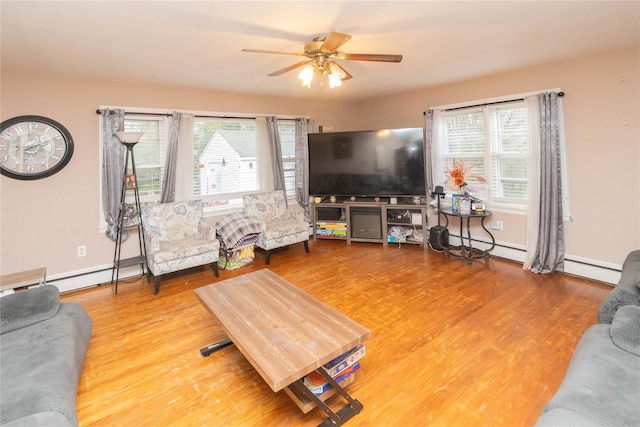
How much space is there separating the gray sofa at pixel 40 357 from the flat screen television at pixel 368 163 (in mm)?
3669

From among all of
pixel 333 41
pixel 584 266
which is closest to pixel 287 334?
pixel 333 41

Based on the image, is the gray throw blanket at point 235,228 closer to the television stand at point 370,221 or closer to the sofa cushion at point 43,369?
the television stand at point 370,221

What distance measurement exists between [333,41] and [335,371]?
2068 millimetres

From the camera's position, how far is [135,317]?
284cm

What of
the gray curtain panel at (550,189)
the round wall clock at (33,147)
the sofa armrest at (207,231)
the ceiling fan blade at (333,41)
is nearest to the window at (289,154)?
the sofa armrest at (207,231)

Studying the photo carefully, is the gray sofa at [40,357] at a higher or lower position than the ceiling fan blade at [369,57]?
lower

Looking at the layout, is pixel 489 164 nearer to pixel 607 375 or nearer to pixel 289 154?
pixel 289 154

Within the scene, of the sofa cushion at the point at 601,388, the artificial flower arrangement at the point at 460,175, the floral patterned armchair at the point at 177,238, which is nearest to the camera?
the sofa cushion at the point at 601,388

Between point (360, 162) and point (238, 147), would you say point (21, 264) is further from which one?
point (360, 162)

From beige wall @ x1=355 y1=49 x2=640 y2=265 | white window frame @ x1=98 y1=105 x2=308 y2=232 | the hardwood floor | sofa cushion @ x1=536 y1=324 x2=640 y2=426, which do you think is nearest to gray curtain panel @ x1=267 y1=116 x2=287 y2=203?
white window frame @ x1=98 y1=105 x2=308 y2=232

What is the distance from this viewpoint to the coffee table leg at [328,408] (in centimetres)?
161

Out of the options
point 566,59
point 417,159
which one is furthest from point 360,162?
point 566,59

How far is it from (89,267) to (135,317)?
1263 mm

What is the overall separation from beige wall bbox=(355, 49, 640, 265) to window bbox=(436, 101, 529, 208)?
0.39 metres
